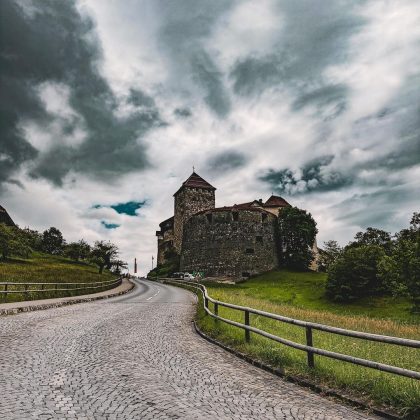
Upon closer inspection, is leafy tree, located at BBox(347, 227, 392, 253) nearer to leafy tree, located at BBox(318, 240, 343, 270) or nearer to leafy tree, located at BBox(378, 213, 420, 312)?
leafy tree, located at BBox(318, 240, 343, 270)

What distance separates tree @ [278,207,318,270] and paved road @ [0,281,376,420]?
2203 inches

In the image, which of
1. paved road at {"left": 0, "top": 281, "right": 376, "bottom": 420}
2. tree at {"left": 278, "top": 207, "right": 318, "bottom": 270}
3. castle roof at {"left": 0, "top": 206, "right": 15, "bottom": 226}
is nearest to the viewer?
paved road at {"left": 0, "top": 281, "right": 376, "bottom": 420}

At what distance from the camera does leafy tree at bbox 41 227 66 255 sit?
340ft

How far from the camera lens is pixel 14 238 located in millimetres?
63969

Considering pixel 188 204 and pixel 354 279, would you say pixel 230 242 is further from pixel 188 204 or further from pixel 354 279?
pixel 354 279

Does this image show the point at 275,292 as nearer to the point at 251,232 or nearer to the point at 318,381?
the point at 251,232

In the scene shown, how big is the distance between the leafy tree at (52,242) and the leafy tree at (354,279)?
3235 inches

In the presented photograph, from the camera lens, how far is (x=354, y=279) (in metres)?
41.1

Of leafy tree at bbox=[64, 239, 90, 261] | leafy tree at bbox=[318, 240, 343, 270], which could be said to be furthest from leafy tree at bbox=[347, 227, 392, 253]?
leafy tree at bbox=[64, 239, 90, 261]

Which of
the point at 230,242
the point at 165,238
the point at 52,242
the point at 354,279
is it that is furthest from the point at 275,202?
the point at 52,242

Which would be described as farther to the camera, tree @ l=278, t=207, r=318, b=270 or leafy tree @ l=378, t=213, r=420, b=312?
tree @ l=278, t=207, r=318, b=270

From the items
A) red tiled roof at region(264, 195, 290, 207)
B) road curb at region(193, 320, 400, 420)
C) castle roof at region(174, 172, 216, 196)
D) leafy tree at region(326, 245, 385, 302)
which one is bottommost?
road curb at region(193, 320, 400, 420)

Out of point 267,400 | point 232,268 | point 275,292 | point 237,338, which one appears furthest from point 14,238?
point 267,400

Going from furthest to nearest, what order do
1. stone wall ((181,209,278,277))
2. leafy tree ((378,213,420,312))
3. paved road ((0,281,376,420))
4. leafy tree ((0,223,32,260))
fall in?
stone wall ((181,209,278,277)) → leafy tree ((0,223,32,260)) → leafy tree ((378,213,420,312)) → paved road ((0,281,376,420))
